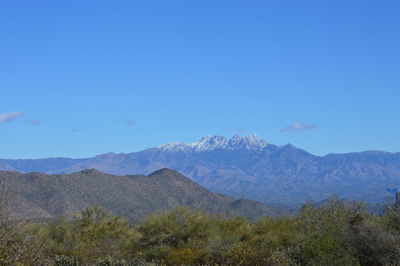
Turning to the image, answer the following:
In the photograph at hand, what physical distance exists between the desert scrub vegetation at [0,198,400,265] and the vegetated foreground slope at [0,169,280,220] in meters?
79.8

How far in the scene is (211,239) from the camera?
35625 millimetres

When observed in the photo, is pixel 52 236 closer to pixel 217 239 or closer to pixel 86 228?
pixel 86 228

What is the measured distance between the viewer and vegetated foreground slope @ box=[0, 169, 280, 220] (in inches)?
5561

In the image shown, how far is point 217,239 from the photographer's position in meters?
35.3

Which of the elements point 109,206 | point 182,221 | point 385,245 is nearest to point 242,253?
point 385,245

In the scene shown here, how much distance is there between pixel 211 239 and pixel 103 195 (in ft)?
416

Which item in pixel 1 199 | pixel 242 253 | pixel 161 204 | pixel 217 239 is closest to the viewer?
pixel 1 199

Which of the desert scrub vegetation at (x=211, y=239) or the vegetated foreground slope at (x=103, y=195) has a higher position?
the vegetated foreground slope at (x=103, y=195)

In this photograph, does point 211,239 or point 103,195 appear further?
point 103,195

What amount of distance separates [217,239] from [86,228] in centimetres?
1317

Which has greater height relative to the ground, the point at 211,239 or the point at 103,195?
the point at 103,195

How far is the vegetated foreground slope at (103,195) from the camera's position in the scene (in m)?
141

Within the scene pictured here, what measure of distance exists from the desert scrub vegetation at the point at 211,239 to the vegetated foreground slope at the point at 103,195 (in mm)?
79820

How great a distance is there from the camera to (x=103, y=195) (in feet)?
523
